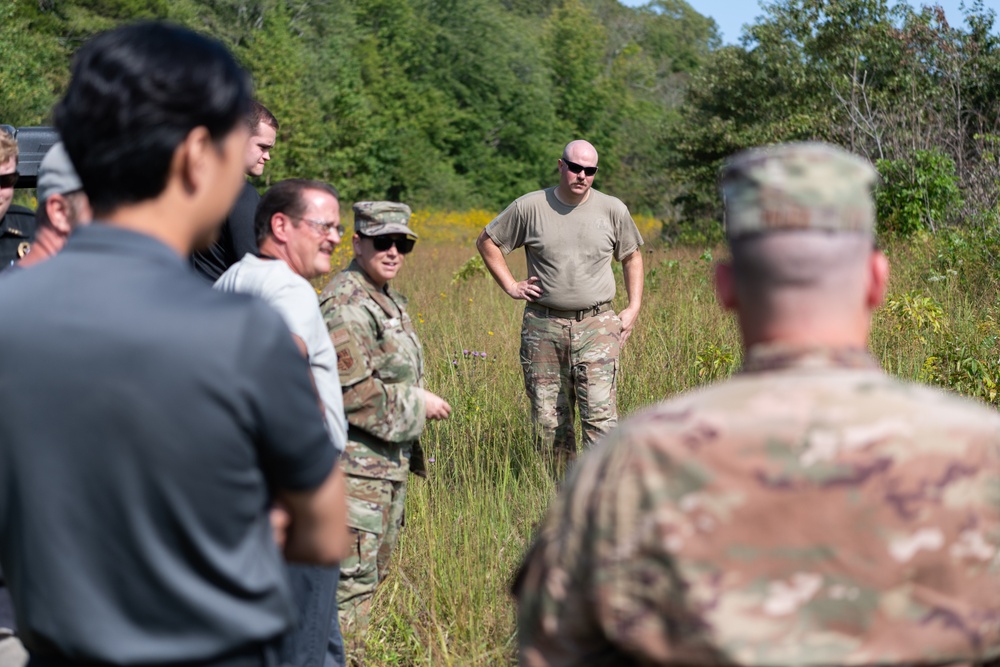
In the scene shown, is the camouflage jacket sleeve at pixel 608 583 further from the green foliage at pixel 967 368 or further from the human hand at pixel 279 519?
the green foliage at pixel 967 368

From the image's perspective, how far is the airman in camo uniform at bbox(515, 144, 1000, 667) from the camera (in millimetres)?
1332

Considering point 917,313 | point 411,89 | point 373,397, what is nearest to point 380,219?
point 373,397

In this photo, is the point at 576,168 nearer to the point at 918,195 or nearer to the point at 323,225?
the point at 323,225

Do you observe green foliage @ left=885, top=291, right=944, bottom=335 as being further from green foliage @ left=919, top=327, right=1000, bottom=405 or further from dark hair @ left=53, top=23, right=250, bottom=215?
dark hair @ left=53, top=23, right=250, bottom=215

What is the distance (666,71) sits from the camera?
85.6 metres

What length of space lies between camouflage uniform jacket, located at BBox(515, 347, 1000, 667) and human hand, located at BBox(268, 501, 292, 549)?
513 mm

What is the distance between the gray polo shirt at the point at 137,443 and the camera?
1.40 metres

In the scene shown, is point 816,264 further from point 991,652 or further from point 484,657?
point 484,657

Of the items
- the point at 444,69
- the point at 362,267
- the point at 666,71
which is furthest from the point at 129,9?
the point at 666,71

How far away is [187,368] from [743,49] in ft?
76.3

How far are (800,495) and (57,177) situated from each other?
1.70m

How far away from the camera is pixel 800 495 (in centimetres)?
132

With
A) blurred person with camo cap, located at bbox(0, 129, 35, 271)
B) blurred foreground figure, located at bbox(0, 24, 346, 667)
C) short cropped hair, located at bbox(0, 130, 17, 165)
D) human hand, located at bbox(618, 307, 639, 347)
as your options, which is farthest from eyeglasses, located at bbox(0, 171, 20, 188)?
human hand, located at bbox(618, 307, 639, 347)

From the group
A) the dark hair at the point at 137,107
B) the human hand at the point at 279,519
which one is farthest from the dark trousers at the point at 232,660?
the dark hair at the point at 137,107
